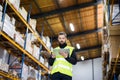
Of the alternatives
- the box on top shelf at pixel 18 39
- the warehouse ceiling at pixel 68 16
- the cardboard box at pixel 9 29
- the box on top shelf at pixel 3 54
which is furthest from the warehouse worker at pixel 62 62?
the warehouse ceiling at pixel 68 16

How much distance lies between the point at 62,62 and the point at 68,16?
10061mm

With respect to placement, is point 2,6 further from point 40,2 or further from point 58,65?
point 58,65

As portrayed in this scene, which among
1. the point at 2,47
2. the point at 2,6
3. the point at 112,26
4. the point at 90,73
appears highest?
the point at 2,6

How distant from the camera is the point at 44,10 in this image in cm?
1209

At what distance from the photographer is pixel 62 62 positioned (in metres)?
3.55

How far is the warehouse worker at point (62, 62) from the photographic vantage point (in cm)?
351

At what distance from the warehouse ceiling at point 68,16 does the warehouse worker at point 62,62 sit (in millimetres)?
7557

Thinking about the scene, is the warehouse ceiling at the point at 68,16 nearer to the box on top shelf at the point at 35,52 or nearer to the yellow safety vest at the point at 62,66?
the box on top shelf at the point at 35,52

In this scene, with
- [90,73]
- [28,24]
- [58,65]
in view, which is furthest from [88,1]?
[90,73]

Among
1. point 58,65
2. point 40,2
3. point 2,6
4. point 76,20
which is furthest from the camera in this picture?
point 76,20

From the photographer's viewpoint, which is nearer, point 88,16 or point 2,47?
point 2,47

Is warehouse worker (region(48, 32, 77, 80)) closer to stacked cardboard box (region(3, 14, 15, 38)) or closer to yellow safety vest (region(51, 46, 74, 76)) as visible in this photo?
yellow safety vest (region(51, 46, 74, 76))

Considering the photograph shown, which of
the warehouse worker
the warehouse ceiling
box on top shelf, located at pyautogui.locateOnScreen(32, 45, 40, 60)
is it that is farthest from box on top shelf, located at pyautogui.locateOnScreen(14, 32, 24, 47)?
the warehouse worker

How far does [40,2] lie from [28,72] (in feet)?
12.4
